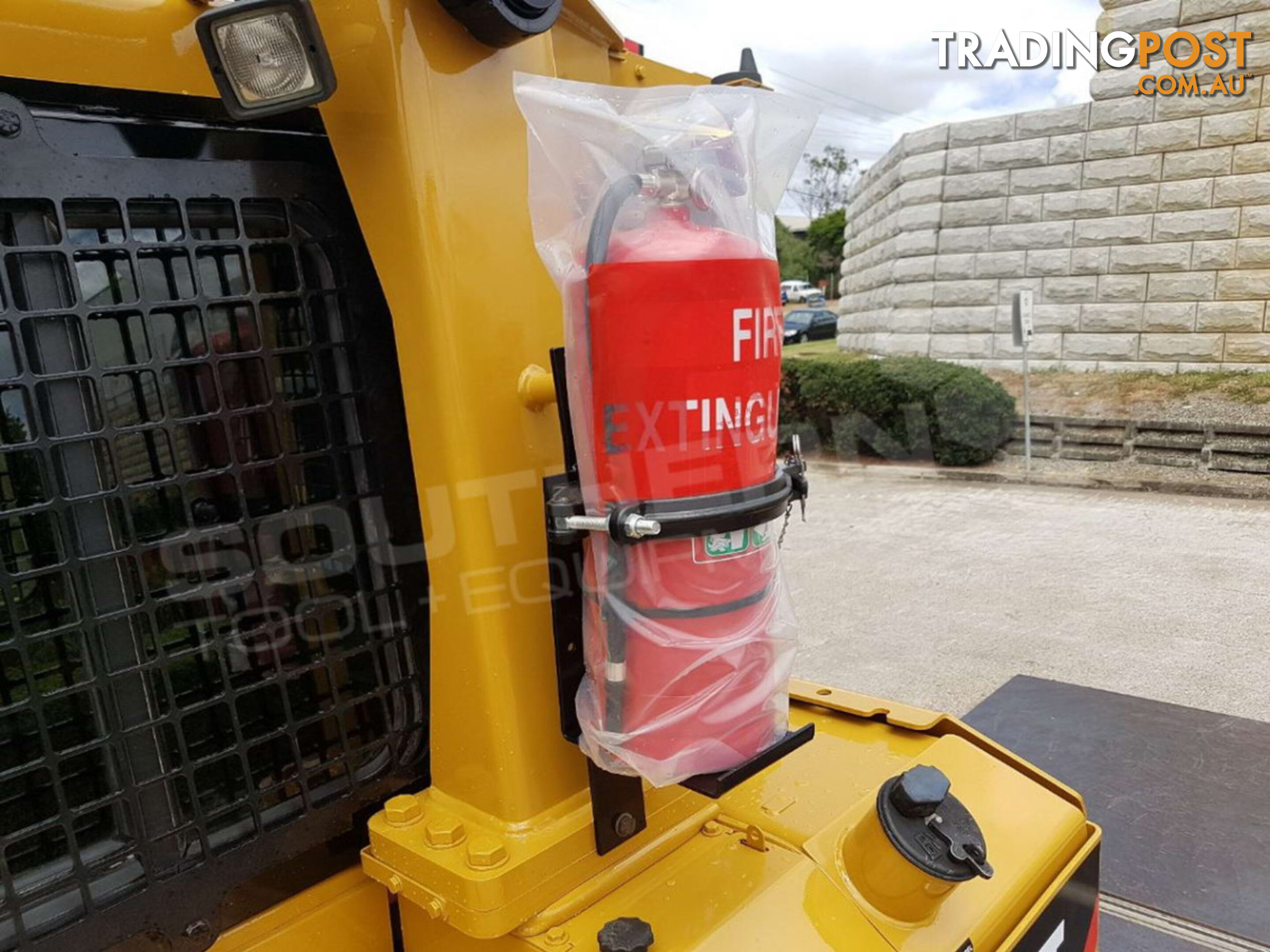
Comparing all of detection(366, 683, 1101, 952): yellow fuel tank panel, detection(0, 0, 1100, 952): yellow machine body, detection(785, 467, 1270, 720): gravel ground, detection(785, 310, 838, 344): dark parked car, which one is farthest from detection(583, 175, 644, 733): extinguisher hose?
detection(785, 310, 838, 344): dark parked car

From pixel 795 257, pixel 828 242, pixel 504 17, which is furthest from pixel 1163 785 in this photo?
pixel 828 242

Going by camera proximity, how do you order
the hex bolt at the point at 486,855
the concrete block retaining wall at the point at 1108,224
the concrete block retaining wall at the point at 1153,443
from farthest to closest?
the concrete block retaining wall at the point at 1108,224 → the concrete block retaining wall at the point at 1153,443 → the hex bolt at the point at 486,855

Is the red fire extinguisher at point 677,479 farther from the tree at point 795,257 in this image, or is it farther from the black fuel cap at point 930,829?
the tree at point 795,257

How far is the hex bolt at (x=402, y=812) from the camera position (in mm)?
1243

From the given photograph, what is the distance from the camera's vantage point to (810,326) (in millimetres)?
23797

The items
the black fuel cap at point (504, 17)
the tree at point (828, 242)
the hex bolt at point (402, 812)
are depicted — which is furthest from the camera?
the tree at point (828, 242)

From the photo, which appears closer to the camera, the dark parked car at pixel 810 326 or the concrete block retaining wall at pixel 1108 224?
the concrete block retaining wall at pixel 1108 224

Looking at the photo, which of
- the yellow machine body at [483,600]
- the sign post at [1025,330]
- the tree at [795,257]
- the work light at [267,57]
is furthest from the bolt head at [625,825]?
the tree at [795,257]

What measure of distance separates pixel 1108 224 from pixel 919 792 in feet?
37.6

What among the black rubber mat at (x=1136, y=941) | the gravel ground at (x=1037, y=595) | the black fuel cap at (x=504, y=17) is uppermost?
the black fuel cap at (x=504, y=17)

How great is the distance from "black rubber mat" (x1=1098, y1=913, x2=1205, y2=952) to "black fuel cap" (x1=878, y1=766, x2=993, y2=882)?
134 cm

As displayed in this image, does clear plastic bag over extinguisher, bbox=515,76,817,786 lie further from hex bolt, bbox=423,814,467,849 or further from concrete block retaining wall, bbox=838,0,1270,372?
concrete block retaining wall, bbox=838,0,1270,372

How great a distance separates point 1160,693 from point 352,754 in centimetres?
394

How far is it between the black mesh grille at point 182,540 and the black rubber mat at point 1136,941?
1.93 metres
